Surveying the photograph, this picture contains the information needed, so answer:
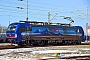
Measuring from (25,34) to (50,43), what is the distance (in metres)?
6.22

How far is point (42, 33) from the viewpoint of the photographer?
37250 mm

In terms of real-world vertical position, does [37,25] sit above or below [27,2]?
Result: below

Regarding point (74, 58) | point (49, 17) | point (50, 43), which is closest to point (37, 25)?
point (50, 43)

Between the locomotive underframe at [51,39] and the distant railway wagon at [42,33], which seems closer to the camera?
the distant railway wagon at [42,33]

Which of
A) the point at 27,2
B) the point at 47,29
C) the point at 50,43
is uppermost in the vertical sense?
the point at 27,2

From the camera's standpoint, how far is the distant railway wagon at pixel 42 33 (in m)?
34.8

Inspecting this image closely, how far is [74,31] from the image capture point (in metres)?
42.2

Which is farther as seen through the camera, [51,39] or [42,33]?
[51,39]

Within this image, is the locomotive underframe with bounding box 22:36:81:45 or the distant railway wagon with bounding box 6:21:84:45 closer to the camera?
the distant railway wagon with bounding box 6:21:84:45

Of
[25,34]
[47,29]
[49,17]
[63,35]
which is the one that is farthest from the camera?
[49,17]

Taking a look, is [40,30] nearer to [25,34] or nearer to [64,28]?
[25,34]

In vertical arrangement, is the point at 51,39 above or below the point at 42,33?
below

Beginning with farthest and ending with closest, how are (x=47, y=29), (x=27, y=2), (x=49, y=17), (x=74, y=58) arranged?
1. (x=49, y=17)
2. (x=27, y=2)
3. (x=47, y=29)
4. (x=74, y=58)

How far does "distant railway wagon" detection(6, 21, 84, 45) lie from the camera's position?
34750mm
